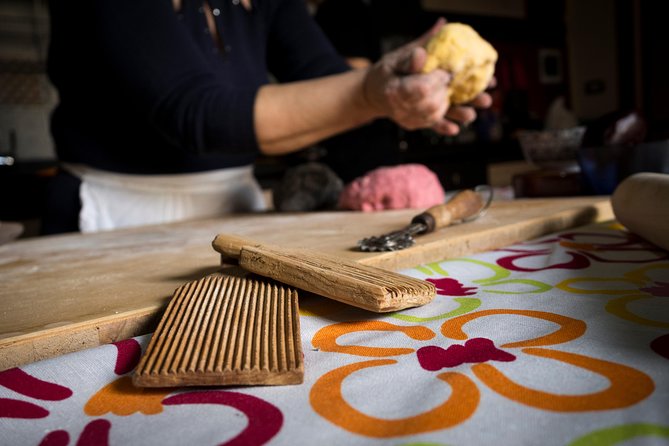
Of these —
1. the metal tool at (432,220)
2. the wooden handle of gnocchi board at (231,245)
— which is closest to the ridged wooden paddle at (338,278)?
the wooden handle of gnocchi board at (231,245)

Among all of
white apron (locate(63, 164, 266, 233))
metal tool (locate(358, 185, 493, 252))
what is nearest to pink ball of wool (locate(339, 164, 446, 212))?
metal tool (locate(358, 185, 493, 252))

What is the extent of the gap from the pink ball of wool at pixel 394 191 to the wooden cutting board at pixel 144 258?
0.05 meters

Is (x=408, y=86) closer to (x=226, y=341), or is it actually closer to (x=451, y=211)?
(x=451, y=211)

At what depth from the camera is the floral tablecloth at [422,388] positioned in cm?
26

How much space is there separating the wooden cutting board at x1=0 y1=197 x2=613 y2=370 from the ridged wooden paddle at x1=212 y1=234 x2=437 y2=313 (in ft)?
0.33

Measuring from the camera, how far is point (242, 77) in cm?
141

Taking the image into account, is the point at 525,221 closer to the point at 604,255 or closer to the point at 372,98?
the point at 604,255

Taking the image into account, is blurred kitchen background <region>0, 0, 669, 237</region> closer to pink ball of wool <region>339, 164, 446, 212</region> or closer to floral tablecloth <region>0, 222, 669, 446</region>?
pink ball of wool <region>339, 164, 446, 212</region>

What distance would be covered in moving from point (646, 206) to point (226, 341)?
20.2 inches

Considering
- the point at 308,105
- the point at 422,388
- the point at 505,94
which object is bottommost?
the point at 422,388

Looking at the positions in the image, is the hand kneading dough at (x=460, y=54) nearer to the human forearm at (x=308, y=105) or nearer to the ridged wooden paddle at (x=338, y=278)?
the human forearm at (x=308, y=105)

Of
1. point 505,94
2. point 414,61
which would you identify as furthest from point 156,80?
point 505,94

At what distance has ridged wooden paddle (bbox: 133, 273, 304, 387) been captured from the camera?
303 millimetres

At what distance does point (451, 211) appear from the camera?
29.8 inches
